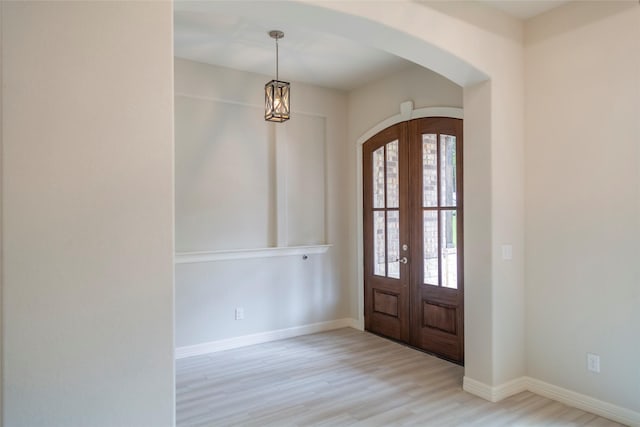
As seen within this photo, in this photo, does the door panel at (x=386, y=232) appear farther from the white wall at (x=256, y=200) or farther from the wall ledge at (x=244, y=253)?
the wall ledge at (x=244, y=253)

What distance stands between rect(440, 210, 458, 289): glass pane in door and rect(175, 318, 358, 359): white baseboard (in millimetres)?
1580

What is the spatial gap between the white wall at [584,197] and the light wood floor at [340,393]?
431mm

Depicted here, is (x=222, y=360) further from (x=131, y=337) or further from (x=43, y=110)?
(x=43, y=110)

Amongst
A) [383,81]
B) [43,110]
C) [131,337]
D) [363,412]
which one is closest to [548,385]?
[363,412]

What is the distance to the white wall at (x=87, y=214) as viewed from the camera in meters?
1.56

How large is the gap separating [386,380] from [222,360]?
159cm

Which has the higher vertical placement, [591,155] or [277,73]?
[277,73]

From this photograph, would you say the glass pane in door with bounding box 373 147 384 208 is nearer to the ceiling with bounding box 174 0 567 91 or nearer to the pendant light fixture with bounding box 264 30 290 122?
the ceiling with bounding box 174 0 567 91

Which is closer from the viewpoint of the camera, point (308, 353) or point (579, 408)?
point (579, 408)

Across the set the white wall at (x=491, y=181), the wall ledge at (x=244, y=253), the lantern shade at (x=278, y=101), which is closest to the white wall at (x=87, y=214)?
the lantern shade at (x=278, y=101)

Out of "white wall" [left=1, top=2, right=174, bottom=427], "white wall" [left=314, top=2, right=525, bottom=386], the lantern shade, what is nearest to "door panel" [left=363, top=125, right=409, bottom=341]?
"white wall" [left=314, top=2, right=525, bottom=386]

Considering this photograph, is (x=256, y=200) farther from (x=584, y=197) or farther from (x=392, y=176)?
(x=584, y=197)

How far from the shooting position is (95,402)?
5.49 ft

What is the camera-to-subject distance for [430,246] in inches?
161
